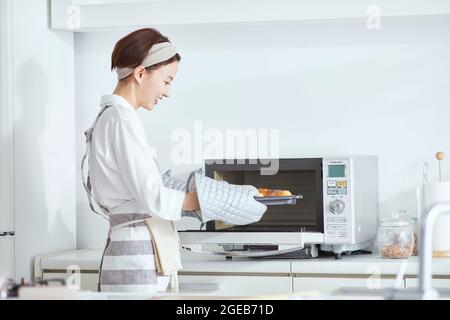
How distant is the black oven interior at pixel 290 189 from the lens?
7.01ft

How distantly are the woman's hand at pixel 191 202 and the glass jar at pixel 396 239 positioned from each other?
75cm

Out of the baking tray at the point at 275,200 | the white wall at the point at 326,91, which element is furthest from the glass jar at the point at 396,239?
the baking tray at the point at 275,200

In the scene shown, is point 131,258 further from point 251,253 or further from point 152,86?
point 251,253

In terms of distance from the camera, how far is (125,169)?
149 cm

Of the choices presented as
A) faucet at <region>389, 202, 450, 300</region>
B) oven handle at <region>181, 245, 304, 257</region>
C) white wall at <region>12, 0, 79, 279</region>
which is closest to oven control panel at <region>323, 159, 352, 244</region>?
oven handle at <region>181, 245, 304, 257</region>

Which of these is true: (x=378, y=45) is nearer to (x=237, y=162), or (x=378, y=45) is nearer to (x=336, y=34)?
(x=336, y=34)

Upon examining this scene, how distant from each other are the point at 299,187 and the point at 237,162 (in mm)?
185

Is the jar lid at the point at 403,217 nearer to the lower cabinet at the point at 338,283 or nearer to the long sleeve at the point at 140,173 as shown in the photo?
the lower cabinet at the point at 338,283

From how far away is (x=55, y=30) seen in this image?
→ 246cm
